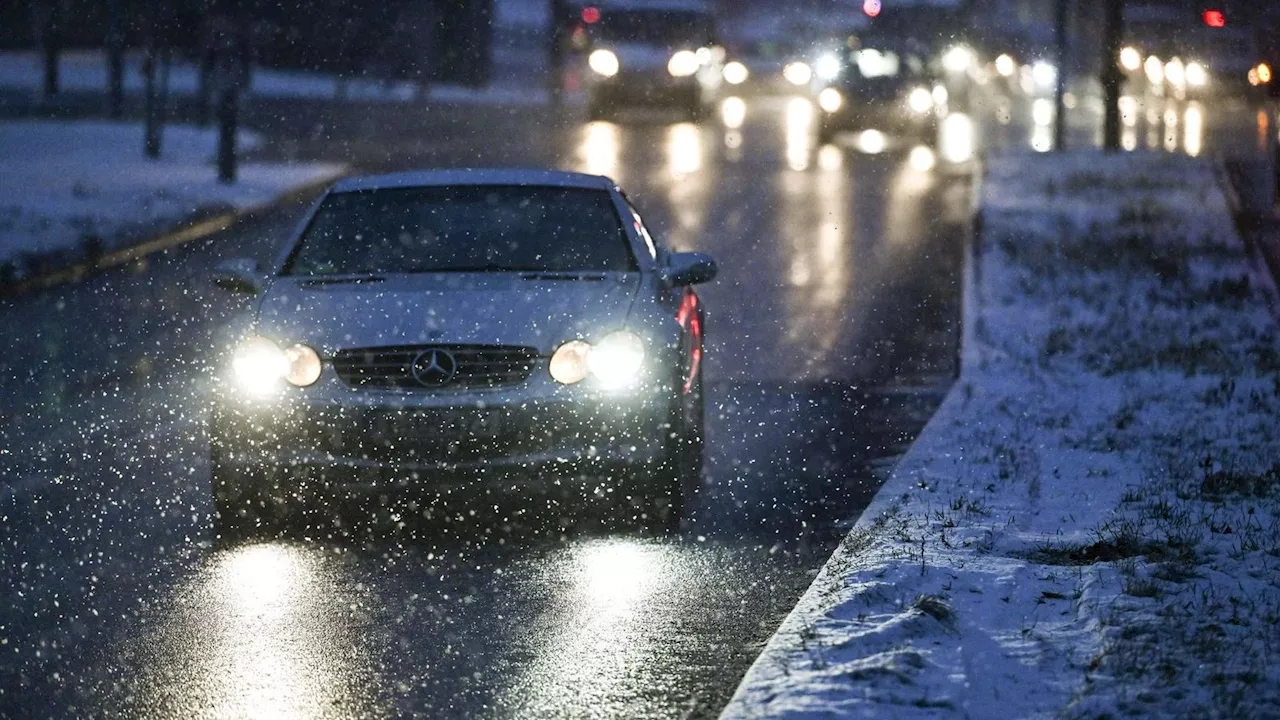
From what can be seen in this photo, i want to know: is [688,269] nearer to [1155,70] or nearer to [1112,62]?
[1112,62]

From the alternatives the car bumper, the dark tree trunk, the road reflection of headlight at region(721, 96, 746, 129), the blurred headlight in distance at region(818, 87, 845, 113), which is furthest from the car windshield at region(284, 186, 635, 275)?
the road reflection of headlight at region(721, 96, 746, 129)

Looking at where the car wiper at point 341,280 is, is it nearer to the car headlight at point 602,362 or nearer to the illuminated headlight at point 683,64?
the car headlight at point 602,362

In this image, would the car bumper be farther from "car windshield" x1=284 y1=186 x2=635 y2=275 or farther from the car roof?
the car roof

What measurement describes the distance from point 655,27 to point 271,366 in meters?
36.2

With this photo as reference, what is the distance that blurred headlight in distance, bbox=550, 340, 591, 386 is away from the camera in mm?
8672

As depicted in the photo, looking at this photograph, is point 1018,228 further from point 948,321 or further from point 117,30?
point 117,30

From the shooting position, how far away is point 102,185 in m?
27.1

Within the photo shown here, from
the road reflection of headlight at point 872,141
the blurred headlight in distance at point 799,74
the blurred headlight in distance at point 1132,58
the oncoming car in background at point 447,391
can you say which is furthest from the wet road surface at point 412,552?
the blurred headlight in distance at point 799,74


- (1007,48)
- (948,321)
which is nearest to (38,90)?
(1007,48)

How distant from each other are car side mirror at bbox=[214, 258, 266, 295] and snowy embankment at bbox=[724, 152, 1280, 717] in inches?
112

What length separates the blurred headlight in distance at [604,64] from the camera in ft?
143

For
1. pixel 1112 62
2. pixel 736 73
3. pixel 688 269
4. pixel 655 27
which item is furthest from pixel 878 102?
pixel 688 269

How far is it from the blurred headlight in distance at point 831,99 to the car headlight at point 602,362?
96.2 ft

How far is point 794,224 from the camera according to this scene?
77.3ft
